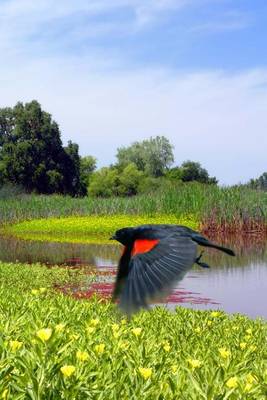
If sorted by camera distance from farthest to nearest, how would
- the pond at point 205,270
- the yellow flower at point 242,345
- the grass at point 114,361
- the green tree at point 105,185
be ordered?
the green tree at point 105,185
the pond at point 205,270
the yellow flower at point 242,345
the grass at point 114,361

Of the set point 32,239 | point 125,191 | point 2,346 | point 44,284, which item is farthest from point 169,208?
point 125,191

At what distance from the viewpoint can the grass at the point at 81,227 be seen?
26547mm

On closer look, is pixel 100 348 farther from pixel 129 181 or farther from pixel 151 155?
pixel 151 155

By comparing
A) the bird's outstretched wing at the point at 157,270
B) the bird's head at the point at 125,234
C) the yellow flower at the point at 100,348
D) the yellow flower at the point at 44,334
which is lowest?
the yellow flower at the point at 100,348

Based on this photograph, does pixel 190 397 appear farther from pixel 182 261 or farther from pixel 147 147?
pixel 147 147

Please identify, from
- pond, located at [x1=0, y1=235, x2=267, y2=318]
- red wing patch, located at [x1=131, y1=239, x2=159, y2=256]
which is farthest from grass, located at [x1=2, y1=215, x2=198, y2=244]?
red wing patch, located at [x1=131, y1=239, x2=159, y2=256]

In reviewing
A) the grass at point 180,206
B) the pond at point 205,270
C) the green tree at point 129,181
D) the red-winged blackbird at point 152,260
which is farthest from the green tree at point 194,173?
the red-winged blackbird at point 152,260

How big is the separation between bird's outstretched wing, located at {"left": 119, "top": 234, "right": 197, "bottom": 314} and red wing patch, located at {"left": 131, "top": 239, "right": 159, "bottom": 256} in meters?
0.01

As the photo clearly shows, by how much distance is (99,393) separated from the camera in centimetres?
264

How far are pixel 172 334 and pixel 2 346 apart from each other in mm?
2312

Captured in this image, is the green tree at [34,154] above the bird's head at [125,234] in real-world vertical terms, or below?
above

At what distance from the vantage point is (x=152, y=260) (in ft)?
8.11

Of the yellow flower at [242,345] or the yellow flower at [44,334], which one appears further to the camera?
the yellow flower at [242,345]

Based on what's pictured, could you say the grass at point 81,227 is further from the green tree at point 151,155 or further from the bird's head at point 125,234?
the green tree at point 151,155
